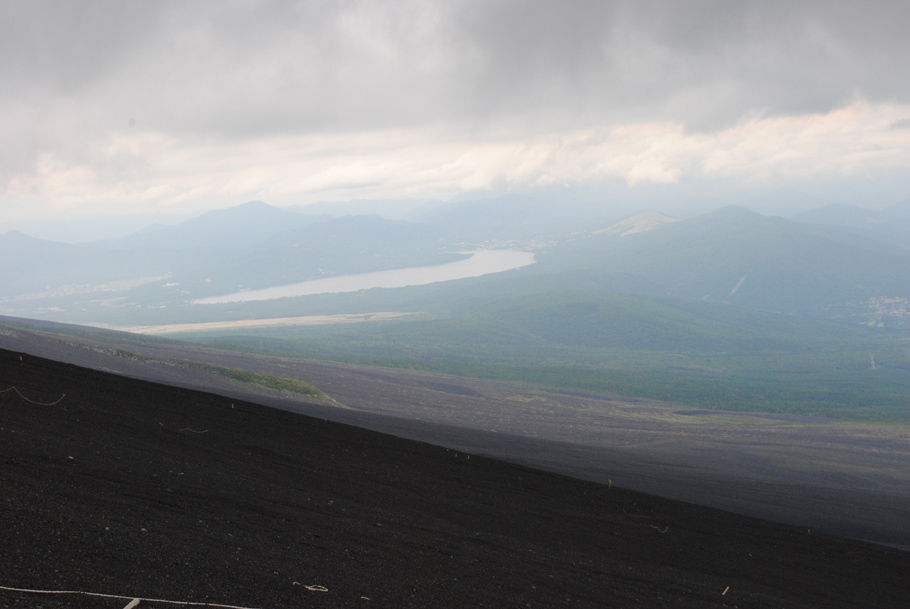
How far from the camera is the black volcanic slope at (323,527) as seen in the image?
34.4 ft

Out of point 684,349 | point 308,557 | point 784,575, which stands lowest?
point 784,575

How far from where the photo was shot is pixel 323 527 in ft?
46.6

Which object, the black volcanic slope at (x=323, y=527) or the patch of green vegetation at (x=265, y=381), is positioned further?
the patch of green vegetation at (x=265, y=381)

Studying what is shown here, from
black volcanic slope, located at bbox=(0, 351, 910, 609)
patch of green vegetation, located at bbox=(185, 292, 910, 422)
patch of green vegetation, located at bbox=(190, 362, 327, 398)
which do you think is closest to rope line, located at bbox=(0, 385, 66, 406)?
black volcanic slope, located at bbox=(0, 351, 910, 609)

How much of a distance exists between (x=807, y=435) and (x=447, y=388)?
39337 mm

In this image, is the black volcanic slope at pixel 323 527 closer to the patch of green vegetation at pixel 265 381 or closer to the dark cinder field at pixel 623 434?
the dark cinder field at pixel 623 434

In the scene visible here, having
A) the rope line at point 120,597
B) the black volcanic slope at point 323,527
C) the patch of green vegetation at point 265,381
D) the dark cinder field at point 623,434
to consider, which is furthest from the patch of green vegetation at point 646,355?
the rope line at point 120,597

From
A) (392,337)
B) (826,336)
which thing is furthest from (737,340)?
(392,337)

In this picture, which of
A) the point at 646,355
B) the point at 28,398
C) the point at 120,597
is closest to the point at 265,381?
the point at 28,398

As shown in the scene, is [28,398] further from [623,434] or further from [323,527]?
[623,434]

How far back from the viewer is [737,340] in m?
180

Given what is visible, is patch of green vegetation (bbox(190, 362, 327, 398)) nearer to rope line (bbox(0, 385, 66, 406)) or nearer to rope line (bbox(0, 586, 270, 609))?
rope line (bbox(0, 385, 66, 406))

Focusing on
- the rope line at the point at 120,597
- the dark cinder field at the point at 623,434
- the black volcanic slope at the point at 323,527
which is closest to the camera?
the rope line at the point at 120,597

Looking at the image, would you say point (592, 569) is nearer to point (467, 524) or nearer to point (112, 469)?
point (467, 524)
